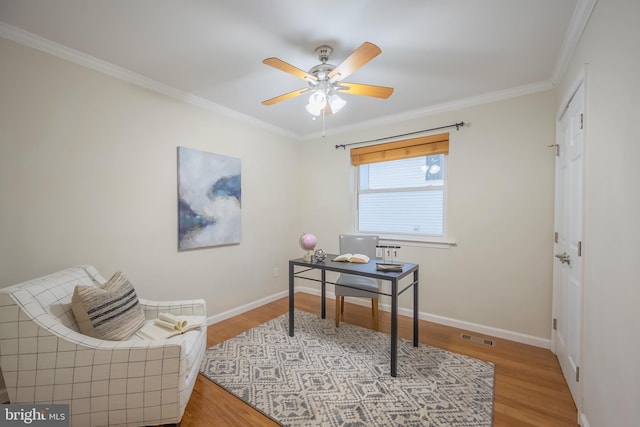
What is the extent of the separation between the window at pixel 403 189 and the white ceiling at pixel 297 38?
763 millimetres

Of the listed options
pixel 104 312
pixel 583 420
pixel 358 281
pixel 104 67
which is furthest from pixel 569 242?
pixel 104 67

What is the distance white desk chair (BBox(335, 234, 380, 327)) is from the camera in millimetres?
2832

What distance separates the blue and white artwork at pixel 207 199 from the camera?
2736 millimetres

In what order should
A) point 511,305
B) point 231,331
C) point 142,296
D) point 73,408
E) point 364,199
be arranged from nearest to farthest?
point 73,408
point 142,296
point 511,305
point 231,331
point 364,199

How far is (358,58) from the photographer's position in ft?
5.32

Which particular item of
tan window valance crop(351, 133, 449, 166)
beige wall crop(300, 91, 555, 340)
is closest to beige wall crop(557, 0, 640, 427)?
beige wall crop(300, 91, 555, 340)

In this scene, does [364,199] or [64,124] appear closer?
[64,124]

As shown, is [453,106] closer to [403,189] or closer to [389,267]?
[403,189]

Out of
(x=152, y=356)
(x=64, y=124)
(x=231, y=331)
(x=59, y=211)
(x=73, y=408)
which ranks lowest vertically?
(x=231, y=331)

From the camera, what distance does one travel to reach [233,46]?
1.94 metres

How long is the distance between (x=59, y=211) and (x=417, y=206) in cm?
339

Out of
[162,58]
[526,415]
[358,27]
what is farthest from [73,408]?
[358,27]

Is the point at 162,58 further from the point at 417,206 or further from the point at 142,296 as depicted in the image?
the point at 417,206

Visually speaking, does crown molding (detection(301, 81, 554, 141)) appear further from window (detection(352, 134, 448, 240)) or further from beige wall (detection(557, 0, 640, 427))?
beige wall (detection(557, 0, 640, 427))
